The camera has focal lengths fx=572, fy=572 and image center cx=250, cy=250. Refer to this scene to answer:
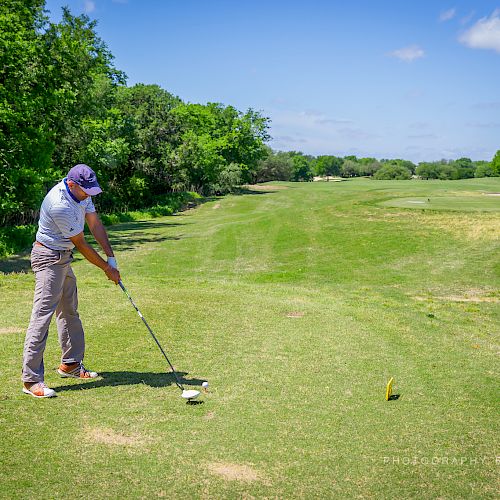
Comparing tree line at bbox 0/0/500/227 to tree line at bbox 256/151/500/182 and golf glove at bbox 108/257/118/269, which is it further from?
golf glove at bbox 108/257/118/269

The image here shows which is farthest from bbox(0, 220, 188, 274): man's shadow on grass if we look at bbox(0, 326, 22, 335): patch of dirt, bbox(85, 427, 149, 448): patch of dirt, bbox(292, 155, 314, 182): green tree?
bbox(292, 155, 314, 182): green tree

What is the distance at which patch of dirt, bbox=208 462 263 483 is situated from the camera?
16.5 feet

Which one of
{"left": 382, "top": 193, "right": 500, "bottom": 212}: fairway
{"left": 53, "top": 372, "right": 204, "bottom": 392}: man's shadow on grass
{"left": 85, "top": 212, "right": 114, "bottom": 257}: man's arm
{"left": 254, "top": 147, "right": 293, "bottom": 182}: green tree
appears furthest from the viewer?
{"left": 254, "top": 147, "right": 293, "bottom": 182}: green tree

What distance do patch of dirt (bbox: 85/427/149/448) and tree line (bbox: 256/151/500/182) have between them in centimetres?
10535

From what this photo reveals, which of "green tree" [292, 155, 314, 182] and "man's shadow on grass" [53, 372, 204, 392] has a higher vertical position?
"green tree" [292, 155, 314, 182]

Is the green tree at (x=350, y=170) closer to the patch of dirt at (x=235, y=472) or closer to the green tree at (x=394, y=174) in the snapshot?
the green tree at (x=394, y=174)

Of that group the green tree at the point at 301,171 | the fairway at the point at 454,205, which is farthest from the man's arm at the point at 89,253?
the green tree at the point at 301,171

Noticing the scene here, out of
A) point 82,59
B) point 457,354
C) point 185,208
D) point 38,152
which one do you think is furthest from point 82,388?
point 185,208

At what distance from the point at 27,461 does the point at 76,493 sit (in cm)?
75

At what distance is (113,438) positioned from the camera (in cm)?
A: 566

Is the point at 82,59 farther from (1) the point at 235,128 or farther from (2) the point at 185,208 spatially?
(1) the point at 235,128

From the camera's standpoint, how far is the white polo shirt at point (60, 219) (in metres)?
6.72

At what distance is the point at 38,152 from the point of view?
25.8 metres

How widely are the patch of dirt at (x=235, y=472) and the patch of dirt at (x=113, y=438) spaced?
81 cm
